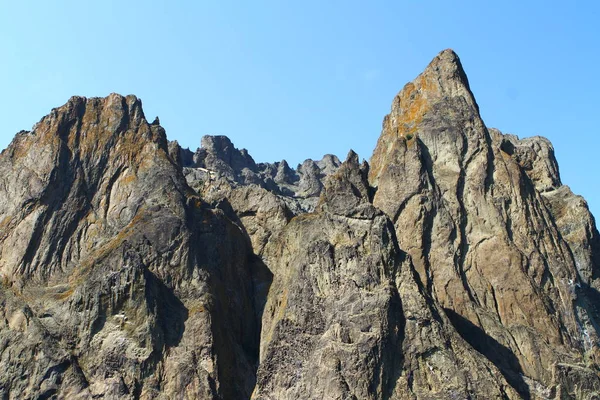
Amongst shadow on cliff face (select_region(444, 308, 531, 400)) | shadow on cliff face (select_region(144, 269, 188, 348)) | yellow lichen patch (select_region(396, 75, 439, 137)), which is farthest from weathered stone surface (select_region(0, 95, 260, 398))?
yellow lichen patch (select_region(396, 75, 439, 137))

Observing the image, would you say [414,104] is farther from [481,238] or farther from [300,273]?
[300,273]

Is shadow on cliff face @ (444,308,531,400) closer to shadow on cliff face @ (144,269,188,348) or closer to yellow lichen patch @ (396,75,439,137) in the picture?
yellow lichen patch @ (396,75,439,137)

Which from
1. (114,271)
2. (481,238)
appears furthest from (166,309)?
(481,238)

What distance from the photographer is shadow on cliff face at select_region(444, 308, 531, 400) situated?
153 ft

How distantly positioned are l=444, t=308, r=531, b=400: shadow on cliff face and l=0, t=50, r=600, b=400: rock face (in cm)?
12

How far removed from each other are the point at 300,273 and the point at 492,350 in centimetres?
1277

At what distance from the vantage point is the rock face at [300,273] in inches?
1670

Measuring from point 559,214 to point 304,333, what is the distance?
30346mm

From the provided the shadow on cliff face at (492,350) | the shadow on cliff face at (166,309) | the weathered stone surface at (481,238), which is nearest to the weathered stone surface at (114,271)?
the shadow on cliff face at (166,309)

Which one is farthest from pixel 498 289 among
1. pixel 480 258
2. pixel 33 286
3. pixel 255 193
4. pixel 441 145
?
pixel 33 286

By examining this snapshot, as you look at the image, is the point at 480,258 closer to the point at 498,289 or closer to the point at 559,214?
the point at 498,289

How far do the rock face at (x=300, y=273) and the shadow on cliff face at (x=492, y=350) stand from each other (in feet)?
0.39

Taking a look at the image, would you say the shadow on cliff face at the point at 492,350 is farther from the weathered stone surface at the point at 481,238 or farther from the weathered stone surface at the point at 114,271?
the weathered stone surface at the point at 114,271

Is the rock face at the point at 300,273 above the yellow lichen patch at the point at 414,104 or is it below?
below
